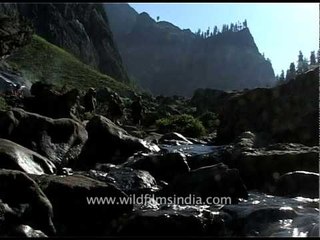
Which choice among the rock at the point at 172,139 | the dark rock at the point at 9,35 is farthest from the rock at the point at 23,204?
the dark rock at the point at 9,35

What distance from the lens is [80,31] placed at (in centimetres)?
12888

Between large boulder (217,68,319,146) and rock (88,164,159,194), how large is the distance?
54.3 feet

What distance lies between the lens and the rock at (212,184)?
42.5ft

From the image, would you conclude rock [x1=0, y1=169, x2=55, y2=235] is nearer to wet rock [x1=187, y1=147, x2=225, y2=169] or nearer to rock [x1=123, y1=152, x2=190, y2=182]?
rock [x1=123, y1=152, x2=190, y2=182]

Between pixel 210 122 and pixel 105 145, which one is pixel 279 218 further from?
pixel 210 122

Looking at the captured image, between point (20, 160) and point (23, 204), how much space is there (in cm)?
388

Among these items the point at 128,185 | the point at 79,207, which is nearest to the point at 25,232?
the point at 79,207

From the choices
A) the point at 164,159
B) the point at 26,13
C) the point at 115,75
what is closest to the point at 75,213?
the point at 164,159

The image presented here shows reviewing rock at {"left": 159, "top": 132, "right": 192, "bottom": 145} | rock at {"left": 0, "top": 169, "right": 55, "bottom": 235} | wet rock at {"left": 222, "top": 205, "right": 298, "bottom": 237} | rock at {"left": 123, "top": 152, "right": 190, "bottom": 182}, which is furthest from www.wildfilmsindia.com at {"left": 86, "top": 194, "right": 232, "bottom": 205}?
rock at {"left": 159, "top": 132, "right": 192, "bottom": 145}

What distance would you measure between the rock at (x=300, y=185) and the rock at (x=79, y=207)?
5.69 m

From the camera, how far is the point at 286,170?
668 inches

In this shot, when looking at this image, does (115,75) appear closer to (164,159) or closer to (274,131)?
(274,131)

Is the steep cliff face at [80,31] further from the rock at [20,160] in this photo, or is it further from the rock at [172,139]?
the rock at [20,160]

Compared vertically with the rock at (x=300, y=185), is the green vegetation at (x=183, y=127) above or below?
above
